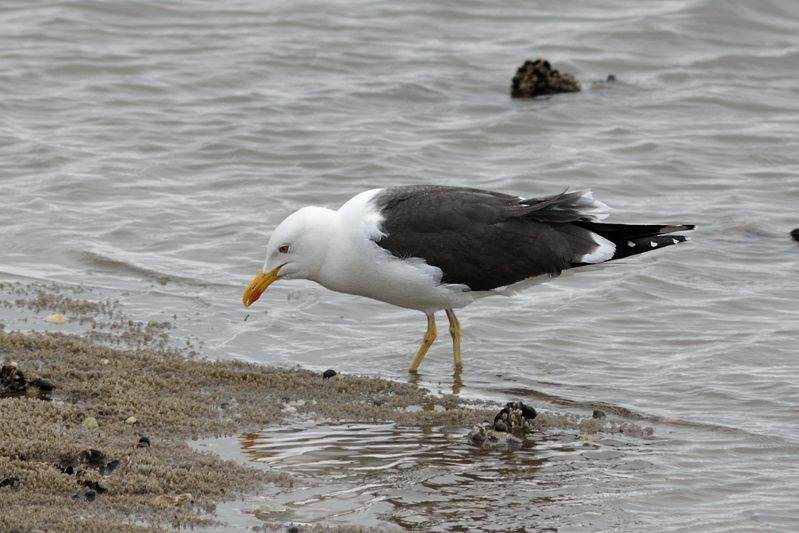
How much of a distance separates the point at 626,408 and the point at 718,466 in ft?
3.62

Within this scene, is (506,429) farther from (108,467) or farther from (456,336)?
(108,467)

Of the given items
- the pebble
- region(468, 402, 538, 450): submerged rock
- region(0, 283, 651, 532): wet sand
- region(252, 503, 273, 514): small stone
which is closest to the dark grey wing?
region(0, 283, 651, 532): wet sand

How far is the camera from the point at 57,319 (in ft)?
28.1

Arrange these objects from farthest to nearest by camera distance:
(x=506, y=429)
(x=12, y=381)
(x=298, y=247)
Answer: (x=298, y=247), (x=506, y=429), (x=12, y=381)

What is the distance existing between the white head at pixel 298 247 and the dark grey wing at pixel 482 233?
1.23 feet

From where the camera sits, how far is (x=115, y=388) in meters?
7.00

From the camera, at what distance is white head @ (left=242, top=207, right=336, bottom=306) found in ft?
26.0

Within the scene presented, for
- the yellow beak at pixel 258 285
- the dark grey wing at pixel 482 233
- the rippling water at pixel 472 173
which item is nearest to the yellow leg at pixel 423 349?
the rippling water at pixel 472 173

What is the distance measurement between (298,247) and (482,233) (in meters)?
1.17

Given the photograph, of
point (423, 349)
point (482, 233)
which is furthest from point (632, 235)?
point (423, 349)

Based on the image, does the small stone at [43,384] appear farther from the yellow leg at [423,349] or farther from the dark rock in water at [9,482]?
the yellow leg at [423,349]

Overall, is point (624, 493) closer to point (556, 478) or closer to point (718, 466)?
point (556, 478)

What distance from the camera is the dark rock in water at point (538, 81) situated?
50.8 ft

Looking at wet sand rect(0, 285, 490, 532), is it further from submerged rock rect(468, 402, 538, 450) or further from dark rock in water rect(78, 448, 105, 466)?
submerged rock rect(468, 402, 538, 450)
